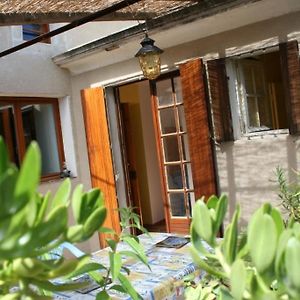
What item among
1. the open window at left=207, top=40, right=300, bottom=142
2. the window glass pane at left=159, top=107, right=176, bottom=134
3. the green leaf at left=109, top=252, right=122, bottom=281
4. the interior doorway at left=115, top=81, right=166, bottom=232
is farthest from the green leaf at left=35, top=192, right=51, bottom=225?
the interior doorway at left=115, top=81, right=166, bottom=232

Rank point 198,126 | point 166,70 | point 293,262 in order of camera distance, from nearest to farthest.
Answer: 1. point 293,262
2. point 198,126
3. point 166,70

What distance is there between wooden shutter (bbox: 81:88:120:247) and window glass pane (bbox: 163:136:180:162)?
735 mm

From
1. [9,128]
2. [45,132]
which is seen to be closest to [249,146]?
[45,132]

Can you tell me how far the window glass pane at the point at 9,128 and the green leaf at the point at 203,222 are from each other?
182 inches

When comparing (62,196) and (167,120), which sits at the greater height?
(167,120)

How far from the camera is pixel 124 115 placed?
234 inches

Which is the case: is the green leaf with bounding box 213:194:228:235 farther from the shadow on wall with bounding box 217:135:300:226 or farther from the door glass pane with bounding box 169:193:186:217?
the door glass pane with bounding box 169:193:186:217

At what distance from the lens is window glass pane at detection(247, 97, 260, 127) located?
13.8ft

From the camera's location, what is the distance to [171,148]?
15.8 feet

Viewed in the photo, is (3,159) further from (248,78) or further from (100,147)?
(100,147)

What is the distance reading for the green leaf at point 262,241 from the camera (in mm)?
522

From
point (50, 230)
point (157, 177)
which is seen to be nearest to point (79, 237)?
point (50, 230)

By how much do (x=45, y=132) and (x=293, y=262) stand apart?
522 cm

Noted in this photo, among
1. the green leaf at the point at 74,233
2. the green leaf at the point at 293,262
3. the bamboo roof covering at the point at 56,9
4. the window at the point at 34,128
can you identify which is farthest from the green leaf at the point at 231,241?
the window at the point at 34,128
